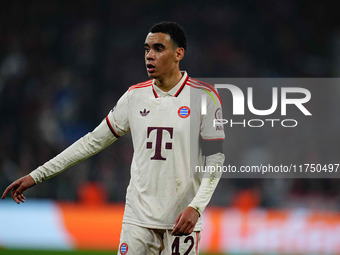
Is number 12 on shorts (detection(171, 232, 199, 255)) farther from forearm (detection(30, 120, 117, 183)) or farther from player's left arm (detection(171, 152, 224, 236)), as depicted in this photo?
forearm (detection(30, 120, 117, 183))

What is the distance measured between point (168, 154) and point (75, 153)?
0.67 m

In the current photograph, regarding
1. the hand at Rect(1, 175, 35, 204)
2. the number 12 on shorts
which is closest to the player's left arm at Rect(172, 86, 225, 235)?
the number 12 on shorts

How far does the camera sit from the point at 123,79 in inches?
528

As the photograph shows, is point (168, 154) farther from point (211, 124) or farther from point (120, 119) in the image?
point (120, 119)

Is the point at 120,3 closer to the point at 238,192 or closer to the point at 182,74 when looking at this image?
the point at 238,192

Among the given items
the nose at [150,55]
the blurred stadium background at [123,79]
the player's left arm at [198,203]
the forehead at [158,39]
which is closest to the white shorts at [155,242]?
the player's left arm at [198,203]

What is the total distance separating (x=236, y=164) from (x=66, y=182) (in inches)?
130

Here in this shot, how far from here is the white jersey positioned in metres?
3.97

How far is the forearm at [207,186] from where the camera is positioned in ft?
12.3

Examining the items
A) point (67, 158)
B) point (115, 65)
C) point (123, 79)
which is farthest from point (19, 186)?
point (115, 65)

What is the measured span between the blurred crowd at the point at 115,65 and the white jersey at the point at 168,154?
244 inches

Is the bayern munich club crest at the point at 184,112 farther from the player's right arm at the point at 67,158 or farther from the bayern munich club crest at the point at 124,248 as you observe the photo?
the bayern munich club crest at the point at 124,248

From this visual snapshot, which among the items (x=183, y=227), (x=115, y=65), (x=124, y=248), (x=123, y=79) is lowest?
(x=124, y=248)

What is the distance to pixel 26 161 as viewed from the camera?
36.6 feet
